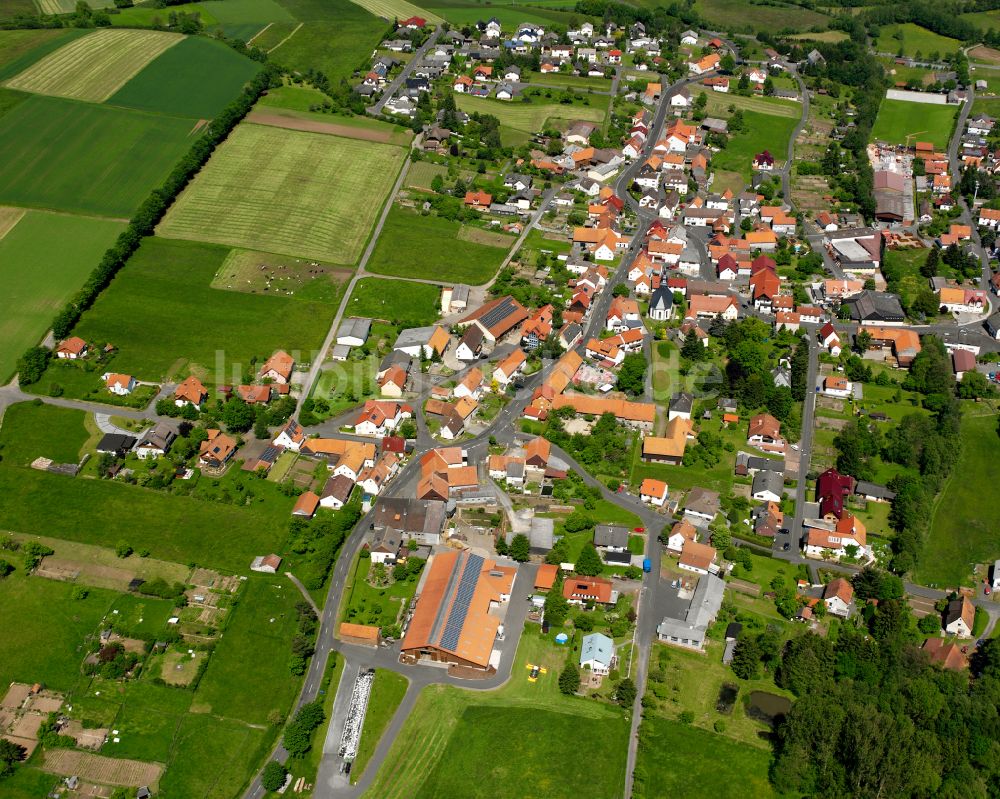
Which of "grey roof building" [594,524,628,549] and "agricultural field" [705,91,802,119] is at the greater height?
"agricultural field" [705,91,802,119]

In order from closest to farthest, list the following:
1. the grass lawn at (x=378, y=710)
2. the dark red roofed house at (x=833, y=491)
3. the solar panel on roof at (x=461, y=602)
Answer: the grass lawn at (x=378, y=710) → the solar panel on roof at (x=461, y=602) → the dark red roofed house at (x=833, y=491)

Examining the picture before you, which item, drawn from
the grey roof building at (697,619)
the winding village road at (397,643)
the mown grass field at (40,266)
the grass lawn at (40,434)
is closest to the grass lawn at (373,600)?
the winding village road at (397,643)

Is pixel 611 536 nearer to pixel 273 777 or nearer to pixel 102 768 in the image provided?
pixel 273 777

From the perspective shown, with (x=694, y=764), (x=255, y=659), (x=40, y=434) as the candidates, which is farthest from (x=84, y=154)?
(x=694, y=764)

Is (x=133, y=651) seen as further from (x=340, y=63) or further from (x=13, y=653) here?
(x=340, y=63)

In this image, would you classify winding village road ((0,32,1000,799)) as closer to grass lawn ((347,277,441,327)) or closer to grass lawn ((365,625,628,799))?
grass lawn ((365,625,628,799))

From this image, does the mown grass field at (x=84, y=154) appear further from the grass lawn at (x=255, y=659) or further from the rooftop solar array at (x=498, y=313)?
the grass lawn at (x=255, y=659)

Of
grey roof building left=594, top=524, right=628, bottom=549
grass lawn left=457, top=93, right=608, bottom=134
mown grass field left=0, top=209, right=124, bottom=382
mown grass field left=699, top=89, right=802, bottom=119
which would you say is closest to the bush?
grey roof building left=594, top=524, right=628, bottom=549
